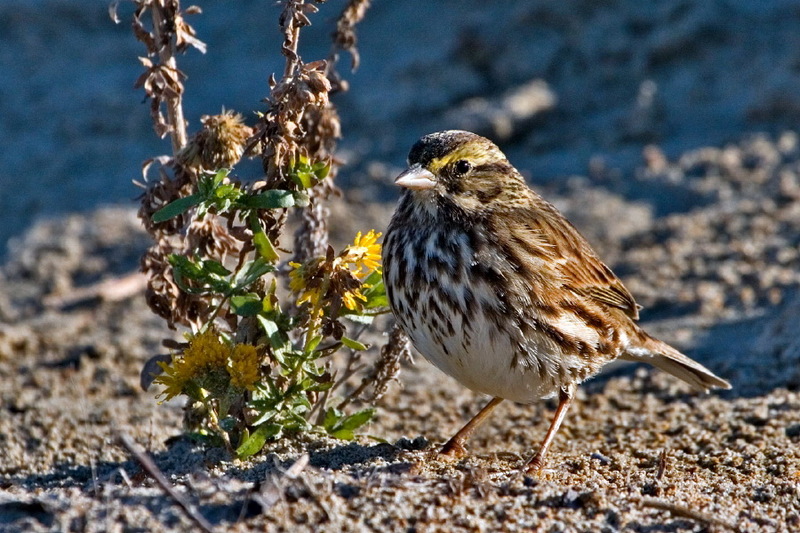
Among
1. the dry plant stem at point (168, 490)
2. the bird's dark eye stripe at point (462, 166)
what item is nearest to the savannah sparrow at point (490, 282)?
the bird's dark eye stripe at point (462, 166)

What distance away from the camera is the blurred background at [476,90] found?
9461mm

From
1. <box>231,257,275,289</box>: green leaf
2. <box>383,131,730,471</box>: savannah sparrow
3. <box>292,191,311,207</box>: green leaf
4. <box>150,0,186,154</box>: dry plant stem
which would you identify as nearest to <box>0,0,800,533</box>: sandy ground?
<box>383,131,730,471</box>: savannah sparrow

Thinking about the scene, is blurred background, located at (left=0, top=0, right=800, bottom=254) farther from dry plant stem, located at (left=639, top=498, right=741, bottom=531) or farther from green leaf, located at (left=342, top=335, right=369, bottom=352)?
dry plant stem, located at (left=639, top=498, right=741, bottom=531)

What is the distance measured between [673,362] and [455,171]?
5.15 feet

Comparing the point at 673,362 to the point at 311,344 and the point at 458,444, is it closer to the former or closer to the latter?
the point at 458,444

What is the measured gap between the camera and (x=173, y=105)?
14.1 ft

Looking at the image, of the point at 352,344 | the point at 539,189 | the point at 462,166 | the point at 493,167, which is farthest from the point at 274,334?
the point at 539,189

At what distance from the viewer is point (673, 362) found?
5531 millimetres

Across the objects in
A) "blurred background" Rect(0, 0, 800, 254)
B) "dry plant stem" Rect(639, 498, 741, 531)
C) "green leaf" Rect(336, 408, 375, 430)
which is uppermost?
"blurred background" Rect(0, 0, 800, 254)

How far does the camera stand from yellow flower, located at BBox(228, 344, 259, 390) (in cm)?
406

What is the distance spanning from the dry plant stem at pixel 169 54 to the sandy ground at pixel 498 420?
4.18 feet

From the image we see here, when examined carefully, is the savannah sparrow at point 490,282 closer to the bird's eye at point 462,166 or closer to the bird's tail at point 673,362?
the bird's eye at point 462,166

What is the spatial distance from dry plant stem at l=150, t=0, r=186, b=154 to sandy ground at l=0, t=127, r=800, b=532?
4.18ft

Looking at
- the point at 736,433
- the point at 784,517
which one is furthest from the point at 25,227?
the point at 784,517
